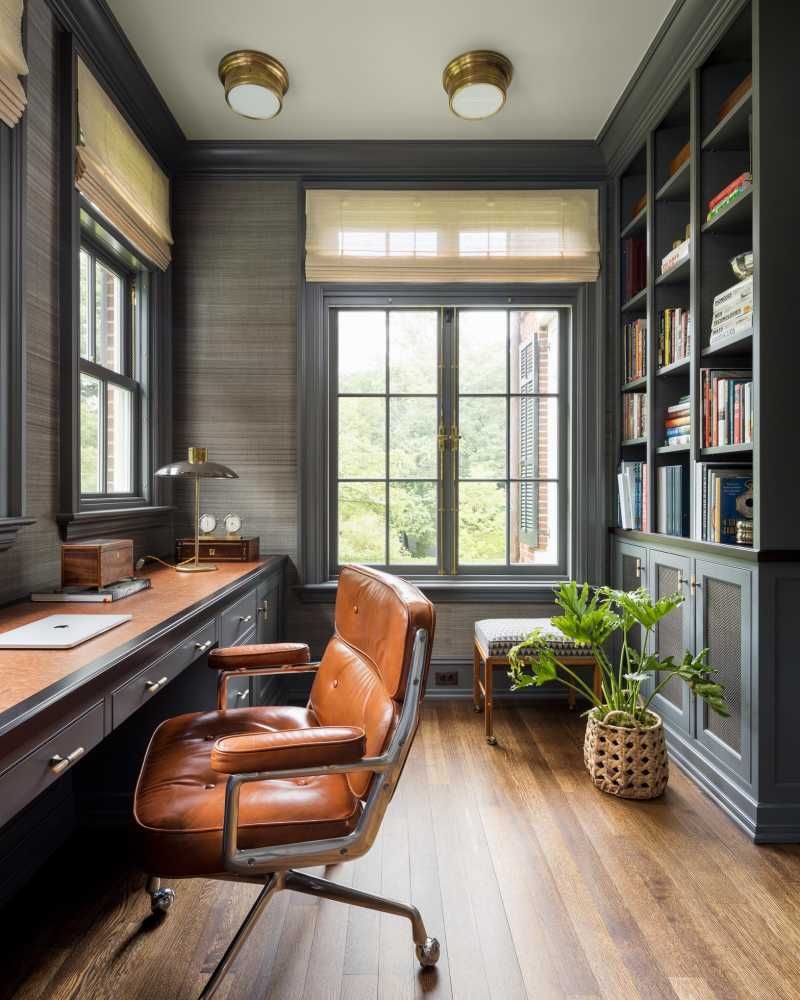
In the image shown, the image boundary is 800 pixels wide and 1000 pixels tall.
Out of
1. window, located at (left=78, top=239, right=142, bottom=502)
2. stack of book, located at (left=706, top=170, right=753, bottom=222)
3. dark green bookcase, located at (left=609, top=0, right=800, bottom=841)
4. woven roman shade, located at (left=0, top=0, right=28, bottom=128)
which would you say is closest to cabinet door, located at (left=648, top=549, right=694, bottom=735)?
dark green bookcase, located at (left=609, top=0, right=800, bottom=841)

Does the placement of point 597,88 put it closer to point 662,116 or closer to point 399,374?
point 662,116

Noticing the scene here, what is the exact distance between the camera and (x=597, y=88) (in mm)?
2846

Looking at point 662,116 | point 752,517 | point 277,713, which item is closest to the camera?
point 277,713

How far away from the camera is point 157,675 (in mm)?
1574

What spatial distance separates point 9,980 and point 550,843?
4.84 ft

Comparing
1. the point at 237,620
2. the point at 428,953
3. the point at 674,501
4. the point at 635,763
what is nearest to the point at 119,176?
the point at 237,620

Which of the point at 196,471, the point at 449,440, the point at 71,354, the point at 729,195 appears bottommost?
the point at 196,471

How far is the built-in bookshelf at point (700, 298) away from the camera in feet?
7.33

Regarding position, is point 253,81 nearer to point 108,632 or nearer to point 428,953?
point 108,632

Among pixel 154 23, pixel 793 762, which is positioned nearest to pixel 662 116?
pixel 154 23

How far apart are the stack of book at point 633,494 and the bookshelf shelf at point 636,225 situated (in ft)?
3.80

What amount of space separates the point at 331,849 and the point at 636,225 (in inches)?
120

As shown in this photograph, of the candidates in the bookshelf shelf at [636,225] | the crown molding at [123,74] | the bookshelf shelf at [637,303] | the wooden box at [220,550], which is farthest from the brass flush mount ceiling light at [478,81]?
the wooden box at [220,550]

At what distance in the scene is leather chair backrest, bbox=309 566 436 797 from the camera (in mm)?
1454
